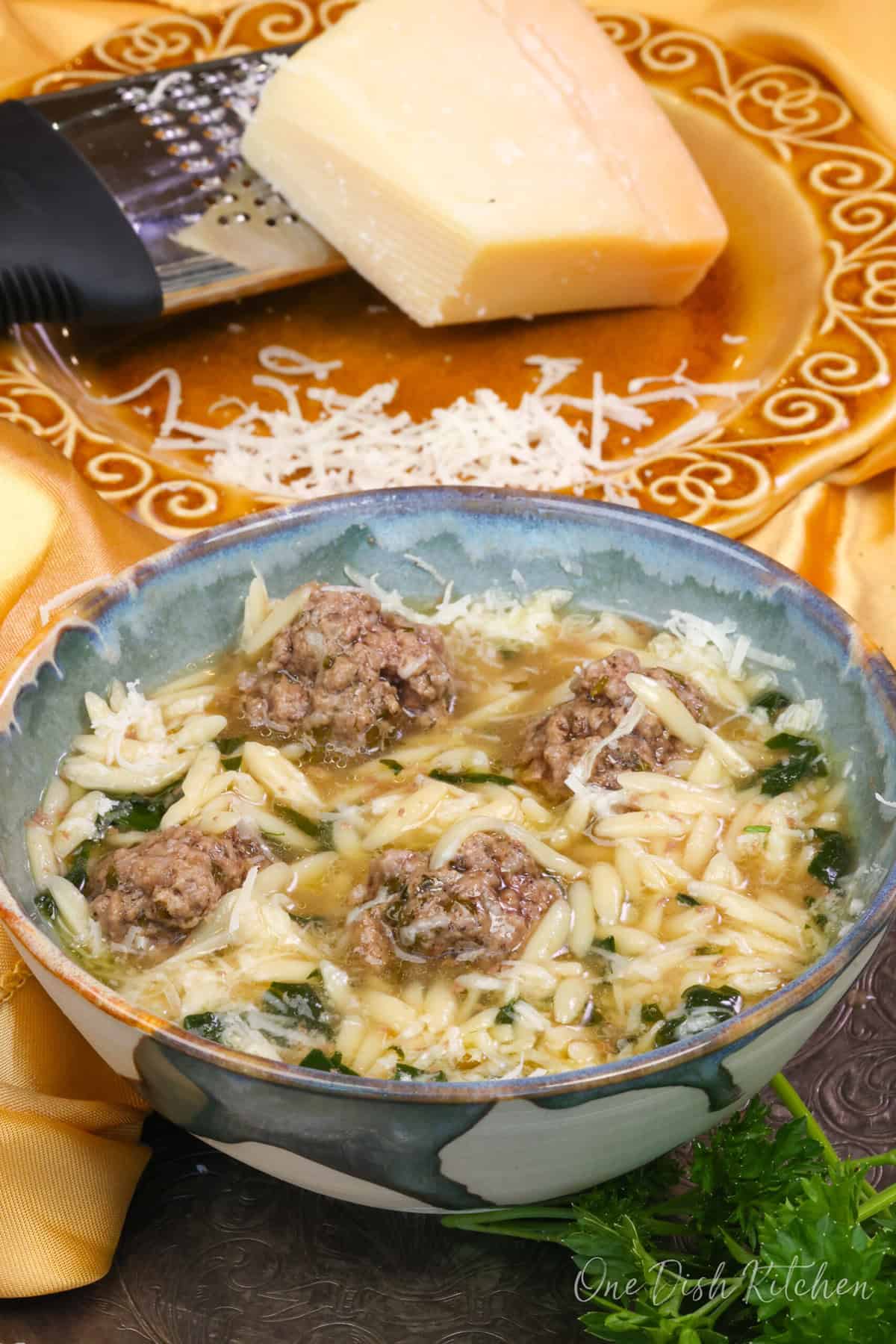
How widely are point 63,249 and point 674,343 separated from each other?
193 centimetres

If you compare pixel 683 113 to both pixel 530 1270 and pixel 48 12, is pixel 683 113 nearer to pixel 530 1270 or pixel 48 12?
pixel 48 12

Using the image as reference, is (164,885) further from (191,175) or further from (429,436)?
(191,175)

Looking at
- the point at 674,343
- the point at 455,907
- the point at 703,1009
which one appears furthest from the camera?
the point at 674,343

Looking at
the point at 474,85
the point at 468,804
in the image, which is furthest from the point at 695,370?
the point at 468,804

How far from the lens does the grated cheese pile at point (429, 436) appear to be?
176 inches

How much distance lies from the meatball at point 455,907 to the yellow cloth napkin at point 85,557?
25.0 inches

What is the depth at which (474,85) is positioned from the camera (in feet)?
16.6

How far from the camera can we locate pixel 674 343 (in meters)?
5.03

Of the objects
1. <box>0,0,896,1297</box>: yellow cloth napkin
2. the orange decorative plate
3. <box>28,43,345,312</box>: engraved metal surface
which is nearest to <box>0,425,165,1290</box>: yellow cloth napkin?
<box>0,0,896,1297</box>: yellow cloth napkin

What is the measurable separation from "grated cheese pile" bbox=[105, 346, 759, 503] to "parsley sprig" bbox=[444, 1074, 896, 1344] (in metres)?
2.14

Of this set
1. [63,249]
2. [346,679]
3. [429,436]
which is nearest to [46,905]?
[346,679]

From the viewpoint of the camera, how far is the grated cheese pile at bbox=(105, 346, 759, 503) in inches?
176

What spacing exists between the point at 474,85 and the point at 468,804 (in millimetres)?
3065

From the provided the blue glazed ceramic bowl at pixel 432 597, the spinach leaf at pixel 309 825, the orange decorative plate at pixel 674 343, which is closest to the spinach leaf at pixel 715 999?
the blue glazed ceramic bowl at pixel 432 597
